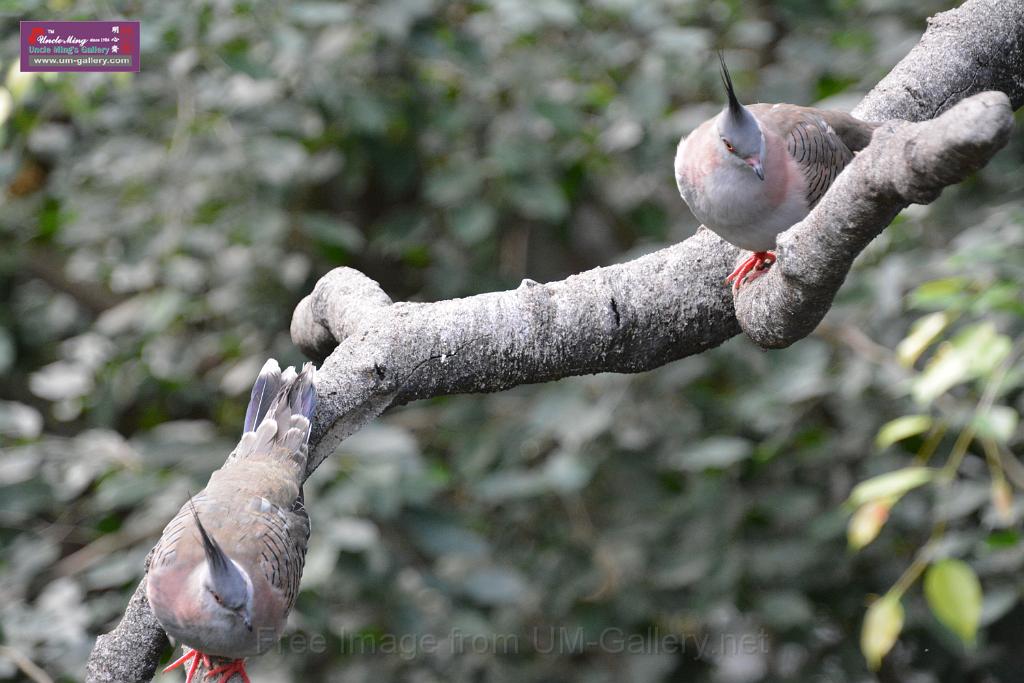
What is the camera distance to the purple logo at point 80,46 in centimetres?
266

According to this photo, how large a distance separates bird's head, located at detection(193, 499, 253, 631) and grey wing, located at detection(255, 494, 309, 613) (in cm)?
8

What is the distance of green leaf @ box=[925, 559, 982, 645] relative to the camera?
2.19 meters

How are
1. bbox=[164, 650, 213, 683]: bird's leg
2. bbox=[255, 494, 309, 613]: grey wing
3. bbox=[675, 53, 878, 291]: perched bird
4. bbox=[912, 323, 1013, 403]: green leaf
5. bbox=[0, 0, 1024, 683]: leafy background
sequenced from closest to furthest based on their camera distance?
1. bbox=[675, 53, 878, 291]: perched bird
2. bbox=[255, 494, 309, 613]: grey wing
3. bbox=[164, 650, 213, 683]: bird's leg
4. bbox=[912, 323, 1013, 403]: green leaf
5. bbox=[0, 0, 1024, 683]: leafy background

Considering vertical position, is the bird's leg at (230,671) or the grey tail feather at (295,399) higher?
the grey tail feather at (295,399)

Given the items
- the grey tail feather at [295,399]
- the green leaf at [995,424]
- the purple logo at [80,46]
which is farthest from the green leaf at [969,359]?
the purple logo at [80,46]

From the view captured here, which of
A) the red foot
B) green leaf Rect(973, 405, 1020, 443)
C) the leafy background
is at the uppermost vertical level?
the red foot

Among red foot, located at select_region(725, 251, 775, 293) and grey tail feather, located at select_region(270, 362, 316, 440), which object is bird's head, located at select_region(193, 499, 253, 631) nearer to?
grey tail feather, located at select_region(270, 362, 316, 440)

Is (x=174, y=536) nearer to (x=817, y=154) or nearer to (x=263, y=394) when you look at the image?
(x=263, y=394)

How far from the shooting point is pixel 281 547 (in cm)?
197

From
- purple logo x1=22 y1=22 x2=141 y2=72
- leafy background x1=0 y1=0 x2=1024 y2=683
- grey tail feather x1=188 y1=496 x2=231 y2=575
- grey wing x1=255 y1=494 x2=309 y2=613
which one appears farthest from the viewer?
leafy background x1=0 y1=0 x2=1024 y2=683

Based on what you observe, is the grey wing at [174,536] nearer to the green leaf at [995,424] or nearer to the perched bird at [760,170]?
the perched bird at [760,170]

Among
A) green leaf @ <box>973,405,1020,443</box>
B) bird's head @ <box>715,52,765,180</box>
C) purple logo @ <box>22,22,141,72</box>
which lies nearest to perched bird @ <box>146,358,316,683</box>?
bird's head @ <box>715,52,765,180</box>

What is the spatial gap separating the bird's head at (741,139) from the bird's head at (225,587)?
3.67 feet

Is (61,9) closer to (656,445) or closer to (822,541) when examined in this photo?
(656,445)
